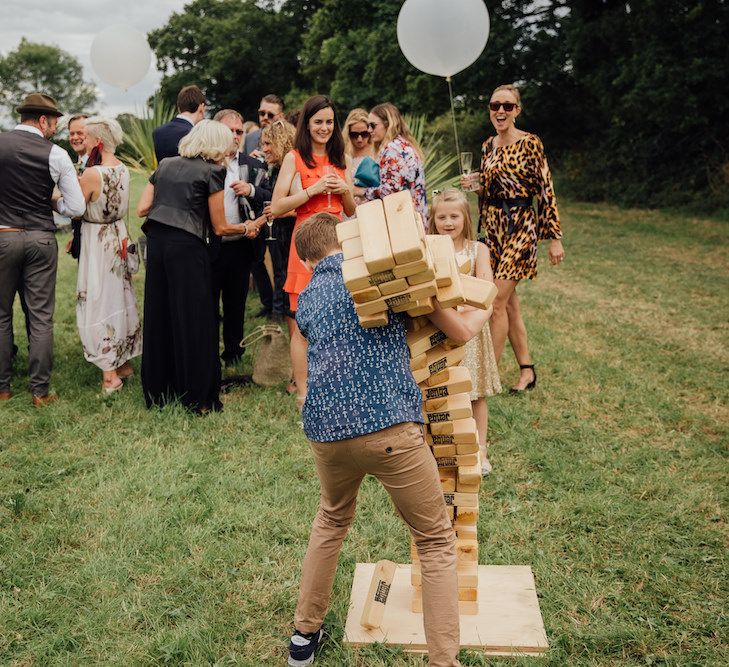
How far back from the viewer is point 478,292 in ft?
8.94

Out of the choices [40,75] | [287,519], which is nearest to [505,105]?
[287,519]

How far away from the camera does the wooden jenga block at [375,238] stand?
2188 mm

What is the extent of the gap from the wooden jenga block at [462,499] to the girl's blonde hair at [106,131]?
161 inches

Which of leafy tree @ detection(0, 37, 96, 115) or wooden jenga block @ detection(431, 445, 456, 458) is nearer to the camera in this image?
wooden jenga block @ detection(431, 445, 456, 458)

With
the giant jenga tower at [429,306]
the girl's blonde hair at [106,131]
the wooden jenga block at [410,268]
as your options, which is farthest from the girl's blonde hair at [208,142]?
the wooden jenga block at [410,268]

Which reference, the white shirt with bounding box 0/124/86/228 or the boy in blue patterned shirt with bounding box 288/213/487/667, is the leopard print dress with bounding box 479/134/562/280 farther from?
the white shirt with bounding box 0/124/86/228

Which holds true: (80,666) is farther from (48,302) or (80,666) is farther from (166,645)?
(48,302)

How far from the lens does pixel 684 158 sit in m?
16.7

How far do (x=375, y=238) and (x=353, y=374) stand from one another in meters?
0.49

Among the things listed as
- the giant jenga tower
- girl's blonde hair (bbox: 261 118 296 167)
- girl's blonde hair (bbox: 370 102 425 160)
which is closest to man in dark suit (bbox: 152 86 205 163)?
girl's blonde hair (bbox: 261 118 296 167)

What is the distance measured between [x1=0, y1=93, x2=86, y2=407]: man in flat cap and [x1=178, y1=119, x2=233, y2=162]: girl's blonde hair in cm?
102

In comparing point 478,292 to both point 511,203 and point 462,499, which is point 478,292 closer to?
point 462,499

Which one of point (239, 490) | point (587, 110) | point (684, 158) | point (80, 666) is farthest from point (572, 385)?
point (587, 110)

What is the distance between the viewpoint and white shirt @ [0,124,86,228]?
540 cm
